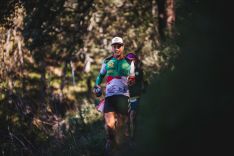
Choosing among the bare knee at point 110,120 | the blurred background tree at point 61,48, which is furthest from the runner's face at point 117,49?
the blurred background tree at point 61,48

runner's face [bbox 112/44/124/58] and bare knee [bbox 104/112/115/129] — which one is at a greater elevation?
runner's face [bbox 112/44/124/58]

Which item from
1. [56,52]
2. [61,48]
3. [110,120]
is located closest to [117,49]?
[110,120]

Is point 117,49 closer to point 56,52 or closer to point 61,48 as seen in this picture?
point 61,48

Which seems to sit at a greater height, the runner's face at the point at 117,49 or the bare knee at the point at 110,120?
the runner's face at the point at 117,49

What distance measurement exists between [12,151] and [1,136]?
1.35 m

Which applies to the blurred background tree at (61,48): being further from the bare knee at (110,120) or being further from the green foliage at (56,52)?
the bare knee at (110,120)

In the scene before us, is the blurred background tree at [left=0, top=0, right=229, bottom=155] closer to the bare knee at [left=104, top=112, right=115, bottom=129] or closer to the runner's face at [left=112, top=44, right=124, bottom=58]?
the bare knee at [left=104, top=112, right=115, bottom=129]

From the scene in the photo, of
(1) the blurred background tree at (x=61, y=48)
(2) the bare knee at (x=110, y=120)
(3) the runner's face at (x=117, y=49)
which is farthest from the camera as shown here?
(1) the blurred background tree at (x=61, y=48)

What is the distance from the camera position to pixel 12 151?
42.5 feet

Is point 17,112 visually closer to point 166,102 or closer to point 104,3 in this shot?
point 104,3

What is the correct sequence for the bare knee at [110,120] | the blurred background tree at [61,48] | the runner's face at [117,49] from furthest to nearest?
the blurred background tree at [61,48] < the runner's face at [117,49] < the bare knee at [110,120]

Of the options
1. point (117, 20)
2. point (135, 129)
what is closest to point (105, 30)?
point (117, 20)

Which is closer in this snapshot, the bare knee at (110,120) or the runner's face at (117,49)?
the bare knee at (110,120)

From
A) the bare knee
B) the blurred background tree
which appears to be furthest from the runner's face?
the blurred background tree
